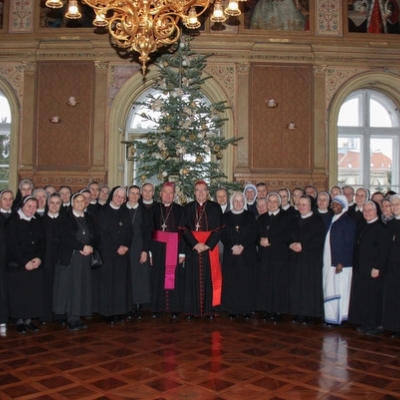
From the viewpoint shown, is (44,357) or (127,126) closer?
(44,357)

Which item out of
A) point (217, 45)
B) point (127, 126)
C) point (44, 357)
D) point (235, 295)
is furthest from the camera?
point (127, 126)

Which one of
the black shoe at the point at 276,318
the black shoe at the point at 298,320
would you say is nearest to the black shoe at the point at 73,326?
the black shoe at the point at 276,318

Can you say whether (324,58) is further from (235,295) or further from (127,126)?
(235,295)

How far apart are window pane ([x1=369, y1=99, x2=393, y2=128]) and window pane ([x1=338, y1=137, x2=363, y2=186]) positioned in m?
0.53

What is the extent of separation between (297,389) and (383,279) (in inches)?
96.2

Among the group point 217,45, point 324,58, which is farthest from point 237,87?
point 324,58

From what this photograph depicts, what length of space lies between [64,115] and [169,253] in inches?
209

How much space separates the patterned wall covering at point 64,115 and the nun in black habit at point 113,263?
4394 mm

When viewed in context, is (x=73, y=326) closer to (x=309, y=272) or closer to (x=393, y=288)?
(x=309, y=272)

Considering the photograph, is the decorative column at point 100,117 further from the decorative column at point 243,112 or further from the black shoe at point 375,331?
the black shoe at point 375,331

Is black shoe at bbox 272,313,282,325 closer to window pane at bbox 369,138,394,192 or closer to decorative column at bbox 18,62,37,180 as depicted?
window pane at bbox 369,138,394,192

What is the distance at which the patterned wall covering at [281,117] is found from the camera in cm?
1052

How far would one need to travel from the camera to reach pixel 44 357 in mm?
4742

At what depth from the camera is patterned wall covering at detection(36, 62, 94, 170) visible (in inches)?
413
